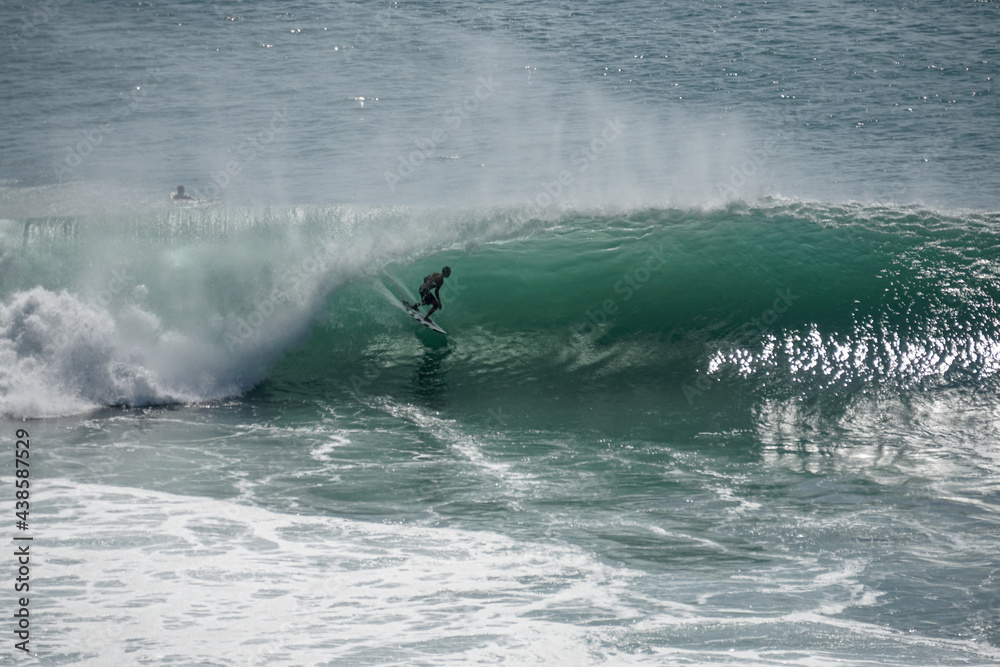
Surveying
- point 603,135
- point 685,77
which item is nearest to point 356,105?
point 603,135

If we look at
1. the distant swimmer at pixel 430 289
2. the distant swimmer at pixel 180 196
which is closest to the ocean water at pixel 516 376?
the distant swimmer at pixel 430 289

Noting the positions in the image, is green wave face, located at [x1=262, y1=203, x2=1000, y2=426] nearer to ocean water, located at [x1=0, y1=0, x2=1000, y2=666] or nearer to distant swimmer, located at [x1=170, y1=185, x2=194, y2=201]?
ocean water, located at [x1=0, y1=0, x2=1000, y2=666]

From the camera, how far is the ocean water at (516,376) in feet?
21.2

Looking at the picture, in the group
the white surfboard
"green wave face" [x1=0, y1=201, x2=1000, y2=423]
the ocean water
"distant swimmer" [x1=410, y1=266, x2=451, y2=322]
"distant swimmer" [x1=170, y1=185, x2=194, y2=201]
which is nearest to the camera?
the ocean water

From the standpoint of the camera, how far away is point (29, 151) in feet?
76.3

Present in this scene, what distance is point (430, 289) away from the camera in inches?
498

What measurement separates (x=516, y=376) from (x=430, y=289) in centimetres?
178

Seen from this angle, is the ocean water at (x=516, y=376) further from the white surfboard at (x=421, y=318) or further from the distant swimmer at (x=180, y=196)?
the distant swimmer at (x=180, y=196)

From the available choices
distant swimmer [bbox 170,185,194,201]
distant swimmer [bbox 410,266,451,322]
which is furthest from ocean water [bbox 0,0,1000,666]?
distant swimmer [bbox 170,185,194,201]

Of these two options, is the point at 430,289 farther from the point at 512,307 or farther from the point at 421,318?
the point at 512,307

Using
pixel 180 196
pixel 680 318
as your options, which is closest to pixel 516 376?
pixel 680 318

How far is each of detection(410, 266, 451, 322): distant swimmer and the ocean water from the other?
40cm

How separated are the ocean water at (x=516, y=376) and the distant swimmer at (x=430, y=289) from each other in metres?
0.40

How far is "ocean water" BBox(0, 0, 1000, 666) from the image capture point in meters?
6.48
